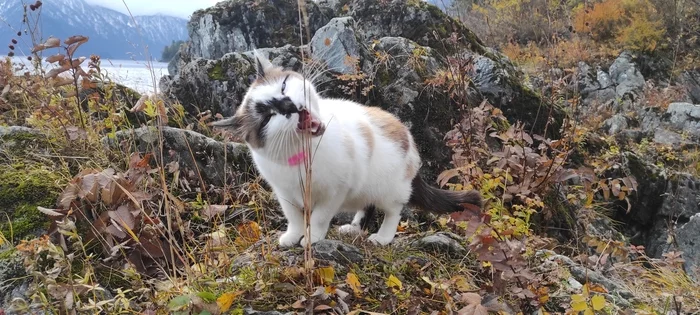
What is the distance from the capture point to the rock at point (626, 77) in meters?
13.2

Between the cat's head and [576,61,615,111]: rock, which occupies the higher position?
the cat's head

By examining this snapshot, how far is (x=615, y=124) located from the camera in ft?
31.3

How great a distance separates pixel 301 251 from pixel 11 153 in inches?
88.9

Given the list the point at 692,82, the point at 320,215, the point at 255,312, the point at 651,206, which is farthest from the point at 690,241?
the point at 692,82

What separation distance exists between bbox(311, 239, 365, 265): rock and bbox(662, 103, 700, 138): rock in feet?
31.6

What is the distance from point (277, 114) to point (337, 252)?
0.77m

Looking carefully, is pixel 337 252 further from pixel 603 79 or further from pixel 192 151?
pixel 603 79

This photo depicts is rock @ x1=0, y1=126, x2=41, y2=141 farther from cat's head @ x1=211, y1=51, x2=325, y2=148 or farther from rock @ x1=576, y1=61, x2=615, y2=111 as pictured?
rock @ x1=576, y1=61, x2=615, y2=111

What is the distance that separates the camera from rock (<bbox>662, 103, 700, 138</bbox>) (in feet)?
31.8

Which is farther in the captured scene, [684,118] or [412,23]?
[684,118]

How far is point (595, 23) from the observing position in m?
17.1

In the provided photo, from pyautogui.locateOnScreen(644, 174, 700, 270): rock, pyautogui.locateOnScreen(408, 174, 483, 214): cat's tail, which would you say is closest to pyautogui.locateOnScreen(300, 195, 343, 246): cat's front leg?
pyautogui.locateOnScreen(408, 174, 483, 214): cat's tail

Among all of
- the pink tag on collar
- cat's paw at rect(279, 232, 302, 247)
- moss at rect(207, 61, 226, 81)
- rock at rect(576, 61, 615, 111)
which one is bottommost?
rock at rect(576, 61, 615, 111)

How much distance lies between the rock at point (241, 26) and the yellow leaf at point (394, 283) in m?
9.74
